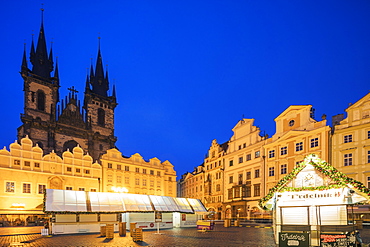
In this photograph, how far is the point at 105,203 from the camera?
27.3 meters

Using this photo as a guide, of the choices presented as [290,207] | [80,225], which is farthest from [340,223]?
[80,225]

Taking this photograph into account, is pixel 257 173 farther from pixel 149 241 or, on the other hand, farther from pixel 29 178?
pixel 149 241

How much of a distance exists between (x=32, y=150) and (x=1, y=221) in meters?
8.90

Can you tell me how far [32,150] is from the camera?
40.8 metres

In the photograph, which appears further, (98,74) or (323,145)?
(98,74)

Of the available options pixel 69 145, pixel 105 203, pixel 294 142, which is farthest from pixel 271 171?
pixel 69 145

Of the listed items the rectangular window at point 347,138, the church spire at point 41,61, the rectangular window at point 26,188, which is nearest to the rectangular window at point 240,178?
the rectangular window at point 347,138

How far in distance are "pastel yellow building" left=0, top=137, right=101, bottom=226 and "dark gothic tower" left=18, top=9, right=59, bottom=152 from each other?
51.6 feet

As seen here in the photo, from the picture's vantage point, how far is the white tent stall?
960 inches

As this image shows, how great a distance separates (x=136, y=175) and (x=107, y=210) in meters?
25.4

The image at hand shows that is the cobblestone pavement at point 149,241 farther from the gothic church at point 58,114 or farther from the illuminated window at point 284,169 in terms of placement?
the gothic church at point 58,114

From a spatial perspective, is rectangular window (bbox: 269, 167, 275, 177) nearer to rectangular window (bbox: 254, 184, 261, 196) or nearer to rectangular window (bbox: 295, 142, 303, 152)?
rectangular window (bbox: 254, 184, 261, 196)

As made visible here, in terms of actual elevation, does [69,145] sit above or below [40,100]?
below

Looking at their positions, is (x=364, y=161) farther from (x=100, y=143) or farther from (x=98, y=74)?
(x=98, y=74)
